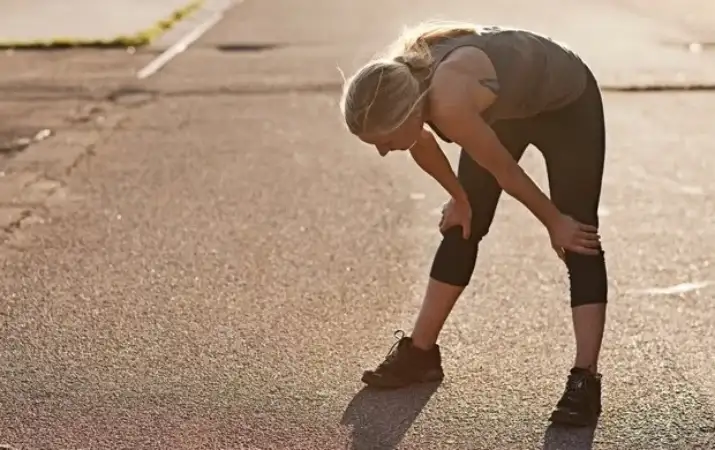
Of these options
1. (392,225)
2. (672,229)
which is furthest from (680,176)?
(392,225)

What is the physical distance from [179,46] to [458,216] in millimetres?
11084

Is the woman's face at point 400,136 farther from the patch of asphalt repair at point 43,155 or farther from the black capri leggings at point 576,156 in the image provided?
the patch of asphalt repair at point 43,155

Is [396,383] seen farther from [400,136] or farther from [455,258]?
[400,136]

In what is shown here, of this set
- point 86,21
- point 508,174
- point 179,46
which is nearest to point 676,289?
point 508,174

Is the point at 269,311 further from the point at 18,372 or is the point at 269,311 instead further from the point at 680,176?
the point at 680,176

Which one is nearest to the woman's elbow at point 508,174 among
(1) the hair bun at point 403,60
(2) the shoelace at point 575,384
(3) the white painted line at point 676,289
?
(1) the hair bun at point 403,60

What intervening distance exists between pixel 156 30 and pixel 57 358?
11652 millimetres

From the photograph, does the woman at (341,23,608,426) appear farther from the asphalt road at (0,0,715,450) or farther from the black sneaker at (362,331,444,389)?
the asphalt road at (0,0,715,450)

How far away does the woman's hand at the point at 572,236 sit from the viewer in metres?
4.47

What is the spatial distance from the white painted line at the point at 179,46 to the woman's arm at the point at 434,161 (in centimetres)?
872

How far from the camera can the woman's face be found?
13.5 feet

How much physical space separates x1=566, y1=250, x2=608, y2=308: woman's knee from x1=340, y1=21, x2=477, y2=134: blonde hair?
3.04 ft

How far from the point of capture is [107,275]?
657 centimetres

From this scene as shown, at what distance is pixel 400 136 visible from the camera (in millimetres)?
4152
